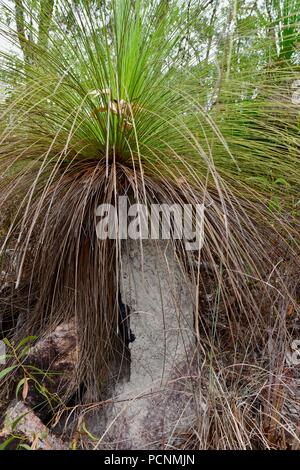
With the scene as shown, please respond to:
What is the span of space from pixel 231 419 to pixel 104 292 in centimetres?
39

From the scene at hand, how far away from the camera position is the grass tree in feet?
2.85

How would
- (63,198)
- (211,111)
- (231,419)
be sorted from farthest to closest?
(211,111) → (63,198) → (231,419)

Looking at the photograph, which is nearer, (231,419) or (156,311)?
(231,419)

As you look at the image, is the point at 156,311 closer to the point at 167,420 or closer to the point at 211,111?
the point at 167,420

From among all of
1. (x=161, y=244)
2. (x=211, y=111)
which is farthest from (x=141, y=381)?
(x=211, y=111)

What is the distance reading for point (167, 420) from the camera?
85cm

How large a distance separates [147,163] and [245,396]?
564 millimetres

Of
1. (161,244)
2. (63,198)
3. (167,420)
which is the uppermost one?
(63,198)

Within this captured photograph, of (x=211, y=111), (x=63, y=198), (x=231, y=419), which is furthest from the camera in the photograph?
(x=211, y=111)

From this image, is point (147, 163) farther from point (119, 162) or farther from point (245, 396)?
point (245, 396)

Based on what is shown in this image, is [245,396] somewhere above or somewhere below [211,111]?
below

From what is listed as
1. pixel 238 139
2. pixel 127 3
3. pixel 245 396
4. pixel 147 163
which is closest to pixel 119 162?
pixel 147 163

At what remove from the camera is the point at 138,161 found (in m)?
0.91

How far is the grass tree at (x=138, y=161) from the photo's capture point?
0.87 meters
